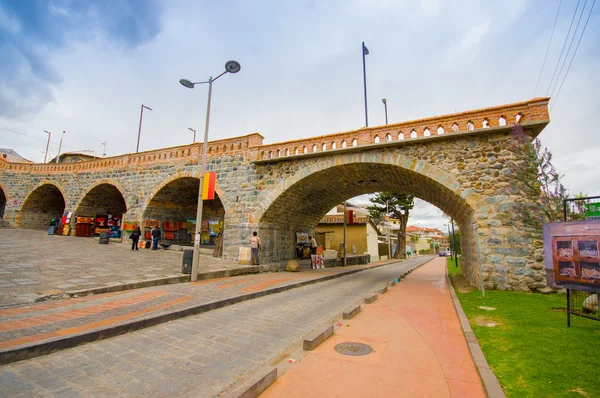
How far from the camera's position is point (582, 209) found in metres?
6.86

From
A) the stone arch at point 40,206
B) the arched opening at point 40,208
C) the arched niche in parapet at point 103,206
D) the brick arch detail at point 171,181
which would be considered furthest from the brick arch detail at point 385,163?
the arched opening at point 40,208

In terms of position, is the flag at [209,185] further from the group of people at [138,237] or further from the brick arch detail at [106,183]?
the brick arch detail at [106,183]

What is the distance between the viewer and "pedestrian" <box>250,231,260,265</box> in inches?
517

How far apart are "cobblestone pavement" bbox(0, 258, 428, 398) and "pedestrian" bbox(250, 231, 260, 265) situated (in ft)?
23.0

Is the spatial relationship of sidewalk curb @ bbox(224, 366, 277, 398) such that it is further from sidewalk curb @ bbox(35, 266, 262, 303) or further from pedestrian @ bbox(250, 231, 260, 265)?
pedestrian @ bbox(250, 231, 260, 265)

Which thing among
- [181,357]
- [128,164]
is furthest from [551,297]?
[128,164]

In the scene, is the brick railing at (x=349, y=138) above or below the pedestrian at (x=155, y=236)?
above

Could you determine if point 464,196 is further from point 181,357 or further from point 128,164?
point 128,164

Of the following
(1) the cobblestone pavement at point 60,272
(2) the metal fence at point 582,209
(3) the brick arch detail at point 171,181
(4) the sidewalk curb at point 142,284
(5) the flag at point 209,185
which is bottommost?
(4) the sidewalk curb at point 142,284

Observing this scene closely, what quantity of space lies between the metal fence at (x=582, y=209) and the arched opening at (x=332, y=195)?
8.44 ft

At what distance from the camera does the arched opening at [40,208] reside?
23469 millimetres

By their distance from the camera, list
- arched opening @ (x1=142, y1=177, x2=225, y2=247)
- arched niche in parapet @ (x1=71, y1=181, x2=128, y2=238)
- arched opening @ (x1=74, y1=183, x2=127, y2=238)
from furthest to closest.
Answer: arched opening @ (x1=74, y1=183, x2=127, y2=238) → arched niche in parapet @ (x1=71, y1=181, x2=128, y2=238) → arched opening @ (x1=142, y1=177, x2=225, y2=247)

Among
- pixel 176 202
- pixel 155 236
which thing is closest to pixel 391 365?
pixel 155 236

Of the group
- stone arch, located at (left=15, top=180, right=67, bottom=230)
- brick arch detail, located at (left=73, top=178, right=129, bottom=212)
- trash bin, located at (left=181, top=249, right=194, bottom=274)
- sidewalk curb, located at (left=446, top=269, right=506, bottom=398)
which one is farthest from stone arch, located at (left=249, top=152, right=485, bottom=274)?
stone arch, located at (left=15, top=180, right=67, bottom=230)
